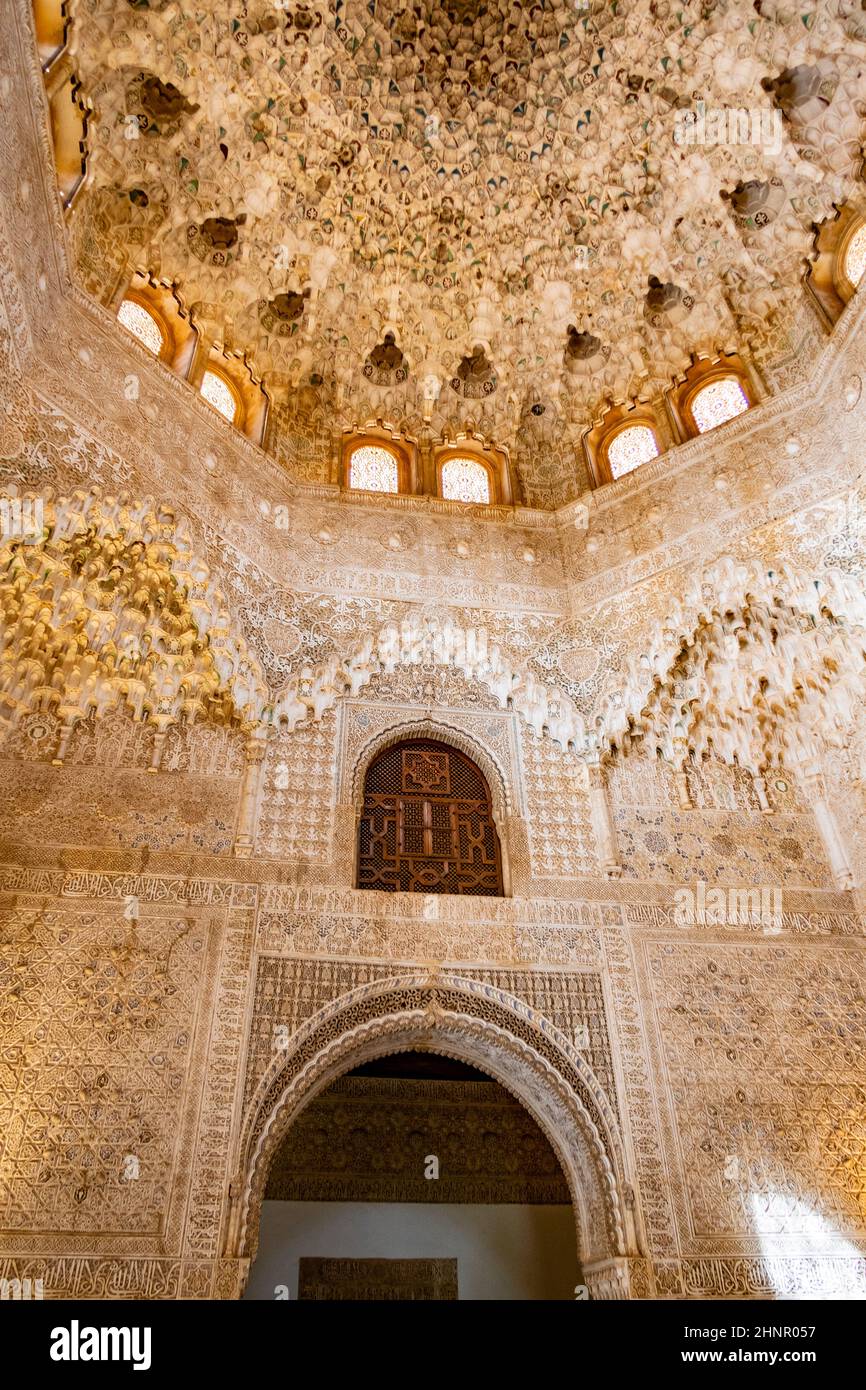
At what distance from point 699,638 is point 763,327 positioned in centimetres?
277

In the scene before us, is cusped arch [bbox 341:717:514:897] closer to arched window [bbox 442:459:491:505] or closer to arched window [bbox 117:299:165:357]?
arched window [bbox 442:459:491:505]

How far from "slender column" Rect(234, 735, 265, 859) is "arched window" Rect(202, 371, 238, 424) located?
2.73 metres

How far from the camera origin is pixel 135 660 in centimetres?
610

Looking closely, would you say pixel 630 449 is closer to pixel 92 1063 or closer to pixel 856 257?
pixel 856 257

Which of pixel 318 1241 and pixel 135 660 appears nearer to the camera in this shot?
pixel 135 660

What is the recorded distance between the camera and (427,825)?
253 inches

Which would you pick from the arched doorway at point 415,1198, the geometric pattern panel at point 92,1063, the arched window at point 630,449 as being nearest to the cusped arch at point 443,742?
the geometric pattern panel at point 92,1063

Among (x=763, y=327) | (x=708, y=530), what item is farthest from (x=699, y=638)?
(x=763, y=327)

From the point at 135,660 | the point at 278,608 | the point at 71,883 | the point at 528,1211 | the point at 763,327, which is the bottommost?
the point at 528,1211

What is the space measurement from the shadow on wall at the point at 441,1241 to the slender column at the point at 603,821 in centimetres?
391

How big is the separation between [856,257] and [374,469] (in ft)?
13.5

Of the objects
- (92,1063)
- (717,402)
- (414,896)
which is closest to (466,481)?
(717,402)
